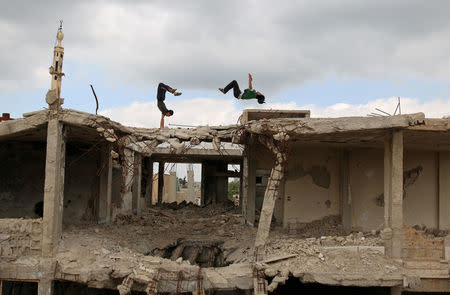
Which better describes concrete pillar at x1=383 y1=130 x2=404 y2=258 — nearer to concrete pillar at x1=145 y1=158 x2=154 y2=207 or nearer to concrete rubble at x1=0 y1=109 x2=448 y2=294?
concrete rubble at x1=0 y1=109 x2=448 y2=294

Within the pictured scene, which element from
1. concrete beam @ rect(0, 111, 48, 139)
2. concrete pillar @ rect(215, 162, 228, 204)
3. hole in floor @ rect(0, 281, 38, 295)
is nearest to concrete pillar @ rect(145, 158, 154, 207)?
concrete pillar @ rect(215, 162, 228, 204)

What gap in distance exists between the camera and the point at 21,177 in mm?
13633

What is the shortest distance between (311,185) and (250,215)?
2.43 m

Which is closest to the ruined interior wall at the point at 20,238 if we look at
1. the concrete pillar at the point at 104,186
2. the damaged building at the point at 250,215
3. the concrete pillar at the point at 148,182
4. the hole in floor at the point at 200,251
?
the damaged building at the point at 250,215

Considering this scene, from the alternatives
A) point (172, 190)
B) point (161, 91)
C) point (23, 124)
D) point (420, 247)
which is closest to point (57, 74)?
point (23, 124)

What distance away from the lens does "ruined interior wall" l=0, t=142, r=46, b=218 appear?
13469mm

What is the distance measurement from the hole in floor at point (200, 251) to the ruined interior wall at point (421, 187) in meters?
5.67

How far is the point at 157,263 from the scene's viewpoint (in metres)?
10.1

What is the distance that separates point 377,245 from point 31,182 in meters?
9.68

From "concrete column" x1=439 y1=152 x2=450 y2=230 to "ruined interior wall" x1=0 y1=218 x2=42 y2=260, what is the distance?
1099 cm

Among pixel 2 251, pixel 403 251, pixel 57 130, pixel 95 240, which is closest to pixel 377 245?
pixel 403 251

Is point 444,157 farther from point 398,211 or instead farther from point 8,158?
point 8,158

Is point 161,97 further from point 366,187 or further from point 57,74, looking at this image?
point 366,187

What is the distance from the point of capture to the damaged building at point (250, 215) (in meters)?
10.0
